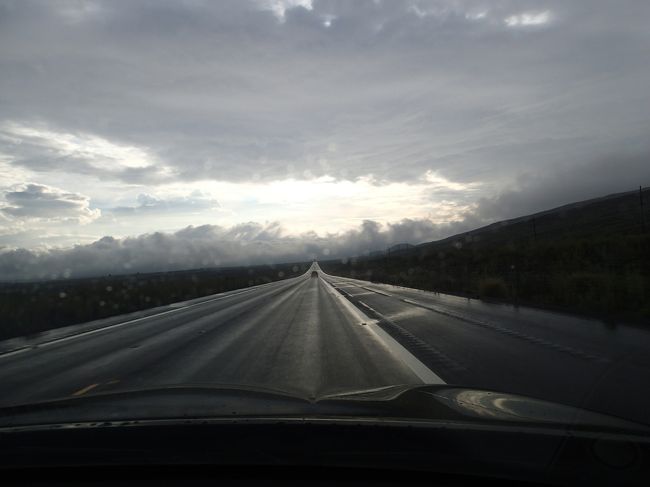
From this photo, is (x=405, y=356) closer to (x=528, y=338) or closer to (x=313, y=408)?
(x=528, y=338)

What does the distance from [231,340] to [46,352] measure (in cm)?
415

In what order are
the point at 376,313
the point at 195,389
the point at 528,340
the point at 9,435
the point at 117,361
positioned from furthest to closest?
the point at 376,313
the point at 528,340
the point at 117,361
the point at 195,389
the point at 9,435

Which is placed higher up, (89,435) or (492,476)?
(89,435)

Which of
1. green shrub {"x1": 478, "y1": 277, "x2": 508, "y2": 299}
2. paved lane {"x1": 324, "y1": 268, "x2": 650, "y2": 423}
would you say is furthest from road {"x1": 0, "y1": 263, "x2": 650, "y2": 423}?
green shrub {"x1": 478, "y1": 277, "x2": 508, "y2": 299}

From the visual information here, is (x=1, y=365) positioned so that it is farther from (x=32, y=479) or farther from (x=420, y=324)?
(x=420, y=324)

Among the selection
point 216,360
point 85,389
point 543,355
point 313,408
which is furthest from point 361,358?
point 313,408

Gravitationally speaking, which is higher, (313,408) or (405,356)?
(313,408)

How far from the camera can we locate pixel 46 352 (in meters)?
12.9

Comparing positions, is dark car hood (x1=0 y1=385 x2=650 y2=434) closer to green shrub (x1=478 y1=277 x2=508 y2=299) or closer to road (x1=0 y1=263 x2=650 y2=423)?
road (x1=0 y1=263 x2=650 y2=423)

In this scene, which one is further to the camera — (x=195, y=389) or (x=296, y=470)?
(x=195, y=389)

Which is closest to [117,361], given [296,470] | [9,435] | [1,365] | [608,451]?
[1,365]

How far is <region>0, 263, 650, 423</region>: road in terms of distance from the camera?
771cm

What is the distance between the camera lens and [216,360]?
1055 cm

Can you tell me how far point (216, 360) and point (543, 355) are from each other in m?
5.84
